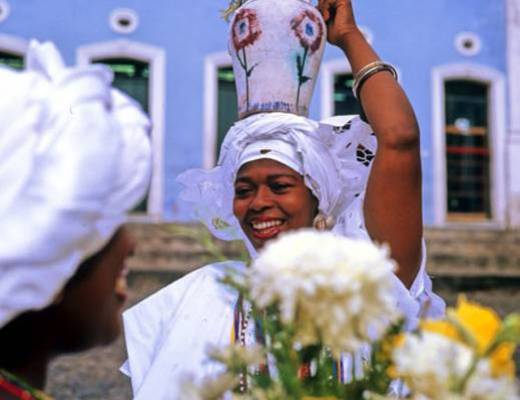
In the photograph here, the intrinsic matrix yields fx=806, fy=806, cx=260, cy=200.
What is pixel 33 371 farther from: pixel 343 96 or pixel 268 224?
pixel 343 96

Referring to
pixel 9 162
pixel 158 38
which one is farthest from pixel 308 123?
pixel 158 38

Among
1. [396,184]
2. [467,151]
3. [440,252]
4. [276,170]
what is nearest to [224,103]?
[467,151]

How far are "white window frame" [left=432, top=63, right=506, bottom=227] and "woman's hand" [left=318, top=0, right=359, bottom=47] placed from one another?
9.78 m

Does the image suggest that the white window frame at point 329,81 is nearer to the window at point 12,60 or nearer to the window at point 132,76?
the window at point 132,76

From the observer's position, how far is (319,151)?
8.26ft

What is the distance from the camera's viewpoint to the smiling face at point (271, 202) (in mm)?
2457

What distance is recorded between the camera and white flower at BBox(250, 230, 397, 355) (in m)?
0.89

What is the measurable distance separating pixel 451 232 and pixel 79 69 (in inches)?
356

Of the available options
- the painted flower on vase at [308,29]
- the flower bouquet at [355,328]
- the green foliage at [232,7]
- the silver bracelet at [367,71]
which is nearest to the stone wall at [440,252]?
the green foliage at [232,7]

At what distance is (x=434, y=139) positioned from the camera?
1208 centimetres

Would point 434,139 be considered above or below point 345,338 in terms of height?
above

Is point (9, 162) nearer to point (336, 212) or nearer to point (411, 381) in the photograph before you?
point (411, 381)

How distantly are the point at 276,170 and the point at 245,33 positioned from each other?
44 cm

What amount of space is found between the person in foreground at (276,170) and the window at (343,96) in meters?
9.73
